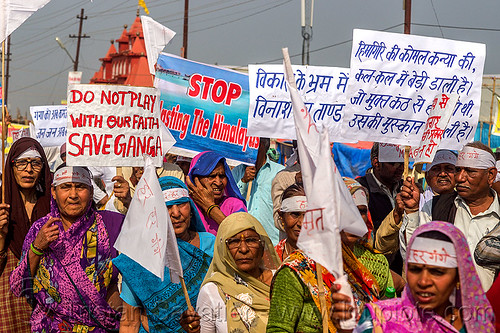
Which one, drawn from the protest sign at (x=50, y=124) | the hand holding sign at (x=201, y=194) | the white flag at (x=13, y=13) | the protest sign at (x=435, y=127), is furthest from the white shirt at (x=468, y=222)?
the protest sign at (x=50, y=124)

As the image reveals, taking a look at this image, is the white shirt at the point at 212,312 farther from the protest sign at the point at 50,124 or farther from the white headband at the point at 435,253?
the protest sign at the point at 50,124

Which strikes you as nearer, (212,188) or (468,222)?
(468,222)

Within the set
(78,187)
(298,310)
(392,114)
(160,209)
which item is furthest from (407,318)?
(392,114)

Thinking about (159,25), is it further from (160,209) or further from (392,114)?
(160,209)

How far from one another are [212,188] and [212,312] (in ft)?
6.12

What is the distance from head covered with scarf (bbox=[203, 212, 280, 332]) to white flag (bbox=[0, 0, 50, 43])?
91.8 inches

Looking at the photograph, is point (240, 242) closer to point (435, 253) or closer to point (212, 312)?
point (212, 312)

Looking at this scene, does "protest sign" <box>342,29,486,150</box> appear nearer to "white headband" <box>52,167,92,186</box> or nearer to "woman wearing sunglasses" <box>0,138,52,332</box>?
"white headband" <box>52,167,92,186</box>

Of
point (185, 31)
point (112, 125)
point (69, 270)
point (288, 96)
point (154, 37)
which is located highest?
point (185, 31)

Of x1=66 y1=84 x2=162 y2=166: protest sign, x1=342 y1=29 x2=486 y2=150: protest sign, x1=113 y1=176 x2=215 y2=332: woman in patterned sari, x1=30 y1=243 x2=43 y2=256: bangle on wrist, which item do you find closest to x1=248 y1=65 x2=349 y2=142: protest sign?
x1=342 y1=29 x2=486 y2=150: protest sign

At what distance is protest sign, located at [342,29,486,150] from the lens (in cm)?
614

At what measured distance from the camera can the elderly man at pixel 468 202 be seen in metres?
4.76

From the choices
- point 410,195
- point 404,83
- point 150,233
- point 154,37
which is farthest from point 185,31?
point 150,233

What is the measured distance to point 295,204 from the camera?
→ 4176 millimetres
